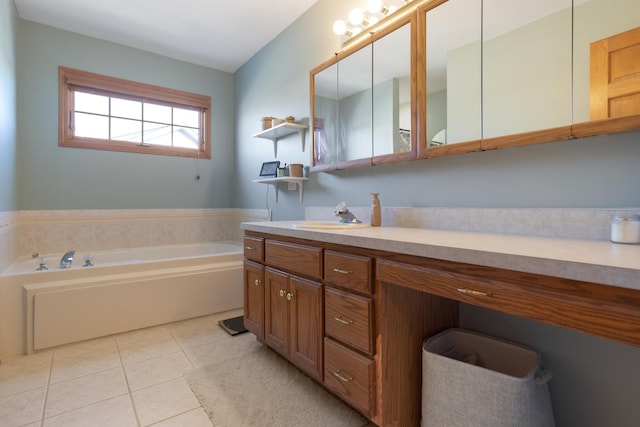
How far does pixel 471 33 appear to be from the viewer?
1420mm

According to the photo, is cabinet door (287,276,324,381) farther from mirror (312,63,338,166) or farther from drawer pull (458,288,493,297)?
mirror (312,63,338,166)

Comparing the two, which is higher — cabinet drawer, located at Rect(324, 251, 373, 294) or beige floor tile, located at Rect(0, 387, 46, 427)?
cabinet drawer, located at Rect(324, 251, 373, 294)

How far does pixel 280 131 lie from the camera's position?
2.76 m

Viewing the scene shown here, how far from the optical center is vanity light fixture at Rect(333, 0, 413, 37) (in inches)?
73.0

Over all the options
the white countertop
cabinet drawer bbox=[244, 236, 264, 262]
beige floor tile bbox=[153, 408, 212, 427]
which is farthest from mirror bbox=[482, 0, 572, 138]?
beige floor tile bbox=[153, 408, 212, 427]

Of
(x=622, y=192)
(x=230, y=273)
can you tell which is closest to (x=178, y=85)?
(x=230, y=273)

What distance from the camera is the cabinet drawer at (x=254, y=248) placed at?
1921mm

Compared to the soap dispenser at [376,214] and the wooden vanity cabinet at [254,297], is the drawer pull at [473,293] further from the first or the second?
the wooden vanity cabinet at [254,297]

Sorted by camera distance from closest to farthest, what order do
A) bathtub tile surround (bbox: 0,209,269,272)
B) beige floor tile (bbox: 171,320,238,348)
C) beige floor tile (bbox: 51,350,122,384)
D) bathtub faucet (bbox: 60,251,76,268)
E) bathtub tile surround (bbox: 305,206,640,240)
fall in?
bathtub tile surround (bbox: 305,206,640,240), beige floor tile (bbox: 51,350,122,384), beige floor tile (bbox: 171,320,238,348), bathtub faucet (bbox: 60,251,76,268), bathtub tile surround (bbox: 0,209,269,272)

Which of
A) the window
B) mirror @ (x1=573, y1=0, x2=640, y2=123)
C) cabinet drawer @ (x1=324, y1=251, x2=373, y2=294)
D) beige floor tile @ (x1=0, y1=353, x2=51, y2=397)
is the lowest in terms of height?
beige floor tile @ (x1=0, y1=353, x2=51, y2=397)

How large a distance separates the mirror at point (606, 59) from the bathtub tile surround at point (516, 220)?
34 centimetres

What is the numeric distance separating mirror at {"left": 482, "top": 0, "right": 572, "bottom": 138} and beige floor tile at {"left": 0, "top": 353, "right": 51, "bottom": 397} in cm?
263

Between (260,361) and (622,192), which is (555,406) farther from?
(260,361)

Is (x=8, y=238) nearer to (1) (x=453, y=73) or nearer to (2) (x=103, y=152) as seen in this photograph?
(2) (x=103, y=152)
